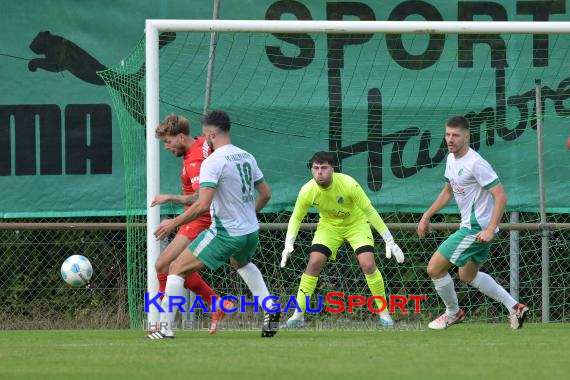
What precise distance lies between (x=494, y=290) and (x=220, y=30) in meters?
3.47

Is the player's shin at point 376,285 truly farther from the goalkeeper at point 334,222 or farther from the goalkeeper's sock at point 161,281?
the goalkeeper's sock at point 161,281

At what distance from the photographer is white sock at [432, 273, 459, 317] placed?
35.0ft

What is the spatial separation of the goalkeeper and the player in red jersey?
1548 millimetres

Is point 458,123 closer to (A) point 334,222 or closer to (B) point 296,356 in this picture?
(A) point 334,222

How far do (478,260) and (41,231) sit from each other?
211 inches

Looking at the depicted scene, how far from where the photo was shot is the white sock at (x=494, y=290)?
10688 mm

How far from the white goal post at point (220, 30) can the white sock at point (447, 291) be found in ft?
7.76

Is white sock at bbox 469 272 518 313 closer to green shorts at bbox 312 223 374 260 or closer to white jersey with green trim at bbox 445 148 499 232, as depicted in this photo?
white jersey with green trim at bbox 445 148 499 232

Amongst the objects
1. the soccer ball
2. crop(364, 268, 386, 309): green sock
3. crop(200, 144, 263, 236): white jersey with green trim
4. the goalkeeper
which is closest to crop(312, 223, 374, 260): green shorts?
the goalkeeper

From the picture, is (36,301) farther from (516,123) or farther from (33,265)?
(516,123)

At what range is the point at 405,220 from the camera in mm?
13148

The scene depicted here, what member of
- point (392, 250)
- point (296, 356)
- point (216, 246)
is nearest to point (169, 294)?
point (216, 246)

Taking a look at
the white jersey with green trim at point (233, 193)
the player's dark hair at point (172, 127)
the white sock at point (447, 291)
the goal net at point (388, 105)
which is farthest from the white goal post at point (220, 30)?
the white sock at point (447, 291)

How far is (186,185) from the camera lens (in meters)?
10.1
